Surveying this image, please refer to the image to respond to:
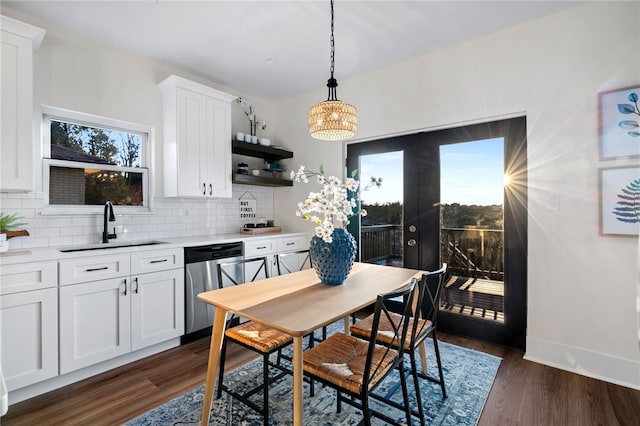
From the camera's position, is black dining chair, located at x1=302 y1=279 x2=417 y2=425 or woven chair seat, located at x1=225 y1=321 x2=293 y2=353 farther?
woven chair seat, located at x1=225 y1=321 x2=293 y2=353

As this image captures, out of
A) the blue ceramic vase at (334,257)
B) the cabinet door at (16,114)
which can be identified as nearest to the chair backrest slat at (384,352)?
the blue ceramic vase at (334,257)

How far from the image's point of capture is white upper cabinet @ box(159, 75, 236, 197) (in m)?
3.25

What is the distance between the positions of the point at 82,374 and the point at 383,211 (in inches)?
121

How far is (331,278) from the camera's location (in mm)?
1994

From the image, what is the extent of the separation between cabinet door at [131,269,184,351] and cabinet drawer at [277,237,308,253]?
1224 mm

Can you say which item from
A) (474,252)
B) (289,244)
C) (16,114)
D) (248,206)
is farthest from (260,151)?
(474,252)

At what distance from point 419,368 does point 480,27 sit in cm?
291

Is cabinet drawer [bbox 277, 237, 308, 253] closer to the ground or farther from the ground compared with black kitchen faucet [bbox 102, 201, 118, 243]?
closer to the ground

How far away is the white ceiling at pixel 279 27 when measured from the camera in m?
2.45

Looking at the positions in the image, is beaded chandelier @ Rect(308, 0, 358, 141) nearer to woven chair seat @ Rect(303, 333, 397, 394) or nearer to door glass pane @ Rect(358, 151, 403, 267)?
woven chair seat @ Rect(303, 333, 397, 394)

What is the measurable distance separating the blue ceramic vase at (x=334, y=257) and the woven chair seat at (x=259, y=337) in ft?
1.40

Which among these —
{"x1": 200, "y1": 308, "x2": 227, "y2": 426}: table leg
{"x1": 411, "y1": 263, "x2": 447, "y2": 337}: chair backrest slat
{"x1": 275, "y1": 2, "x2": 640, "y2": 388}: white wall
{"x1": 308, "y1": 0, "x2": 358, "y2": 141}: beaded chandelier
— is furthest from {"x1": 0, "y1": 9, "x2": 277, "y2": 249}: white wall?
{"x1": 275, "y1": 2, "x2": 640, "y2": 388}: white wall

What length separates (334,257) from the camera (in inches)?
77.4

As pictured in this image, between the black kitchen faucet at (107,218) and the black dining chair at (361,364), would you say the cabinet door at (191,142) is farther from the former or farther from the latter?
the black dining chair at (361,364)
